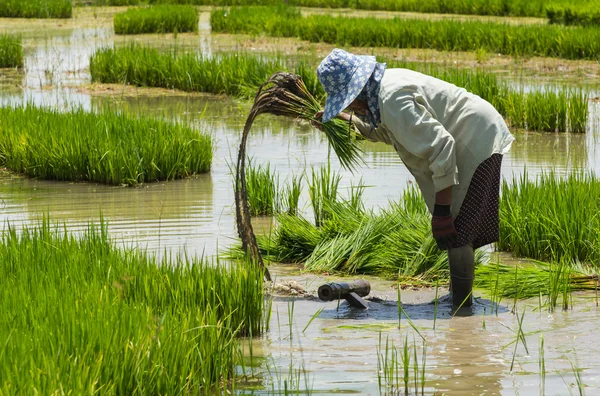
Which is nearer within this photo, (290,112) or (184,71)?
(290,112)

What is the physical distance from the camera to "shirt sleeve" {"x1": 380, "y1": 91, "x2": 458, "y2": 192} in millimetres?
3732

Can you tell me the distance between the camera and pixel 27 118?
815 centimetres

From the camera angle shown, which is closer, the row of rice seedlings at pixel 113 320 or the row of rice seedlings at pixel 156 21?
the row of rice seedlings at pixel 113 320

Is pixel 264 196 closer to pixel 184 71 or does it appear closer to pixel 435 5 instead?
pixel 184 71

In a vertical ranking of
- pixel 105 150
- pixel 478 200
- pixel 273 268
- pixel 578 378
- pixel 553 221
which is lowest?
pixel 273 268

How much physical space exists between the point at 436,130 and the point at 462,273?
2.15 ft

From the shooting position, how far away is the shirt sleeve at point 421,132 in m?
3.73

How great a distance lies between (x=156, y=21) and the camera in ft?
65.2

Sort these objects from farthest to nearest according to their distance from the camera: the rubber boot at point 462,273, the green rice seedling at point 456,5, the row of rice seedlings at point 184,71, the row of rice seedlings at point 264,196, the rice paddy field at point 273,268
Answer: the green rice seedling at point 456,5, the row of rice seedlings at point 184,71, the row of rice seedlings at point 264,196, the rubber boot at point 462,273, the rice paddy field at point 273,268

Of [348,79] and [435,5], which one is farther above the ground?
[435,5]

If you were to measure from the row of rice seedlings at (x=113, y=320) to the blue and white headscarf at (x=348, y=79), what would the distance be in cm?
75

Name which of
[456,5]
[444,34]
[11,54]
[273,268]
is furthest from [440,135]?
[456,5]

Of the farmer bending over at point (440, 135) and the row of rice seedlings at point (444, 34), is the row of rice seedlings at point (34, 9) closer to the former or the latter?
the row of rice seedlings at point (444, 34)

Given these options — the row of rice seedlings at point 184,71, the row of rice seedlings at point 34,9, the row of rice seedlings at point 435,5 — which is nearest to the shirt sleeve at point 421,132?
the row of rice seedlings at point 184,71
